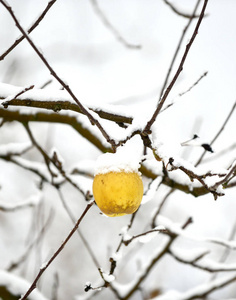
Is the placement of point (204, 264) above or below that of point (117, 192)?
above

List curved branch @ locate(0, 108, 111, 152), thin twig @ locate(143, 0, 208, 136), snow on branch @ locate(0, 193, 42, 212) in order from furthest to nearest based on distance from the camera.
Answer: snow on branch @ locate(0, 193, 42, 212) < curved branch @ locate(0, 108, 111, 152) < thin twig @ locate(143, 0, 208, 136)

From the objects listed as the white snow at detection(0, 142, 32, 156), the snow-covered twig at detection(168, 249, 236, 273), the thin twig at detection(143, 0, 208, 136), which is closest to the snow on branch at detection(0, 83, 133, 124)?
the thin twig at detection(143, 0, 208, 136)

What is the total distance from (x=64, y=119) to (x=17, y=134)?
633cm

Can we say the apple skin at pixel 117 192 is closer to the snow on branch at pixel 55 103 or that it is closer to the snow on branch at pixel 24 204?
the snow on branch at pixel 55 103

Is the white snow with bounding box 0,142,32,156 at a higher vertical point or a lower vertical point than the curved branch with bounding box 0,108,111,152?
higher

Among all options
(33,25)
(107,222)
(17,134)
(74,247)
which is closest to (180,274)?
(107,222)

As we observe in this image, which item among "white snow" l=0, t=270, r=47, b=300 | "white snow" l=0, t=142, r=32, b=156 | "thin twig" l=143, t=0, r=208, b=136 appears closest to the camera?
"thin twig" l=143, t=0, r=208, b=136

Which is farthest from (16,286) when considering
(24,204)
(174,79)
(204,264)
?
(174,79)

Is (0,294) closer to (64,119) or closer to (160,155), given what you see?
(64,119)

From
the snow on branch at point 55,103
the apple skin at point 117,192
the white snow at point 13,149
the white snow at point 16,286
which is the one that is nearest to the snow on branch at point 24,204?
the white snow at point 13,149

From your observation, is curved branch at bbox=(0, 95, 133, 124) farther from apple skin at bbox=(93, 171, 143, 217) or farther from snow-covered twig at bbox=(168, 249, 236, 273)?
snow-covered twig at bbox=(168, 249, 236, 273)

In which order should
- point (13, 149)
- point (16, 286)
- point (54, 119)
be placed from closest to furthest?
point (54, 119) < point (16, 286) < point (13, 149)

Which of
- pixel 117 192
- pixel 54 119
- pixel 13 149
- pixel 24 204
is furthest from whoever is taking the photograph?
pixel 24 204

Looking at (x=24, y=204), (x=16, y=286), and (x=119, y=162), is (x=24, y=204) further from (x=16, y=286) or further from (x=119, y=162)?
(x=119, y=162)
